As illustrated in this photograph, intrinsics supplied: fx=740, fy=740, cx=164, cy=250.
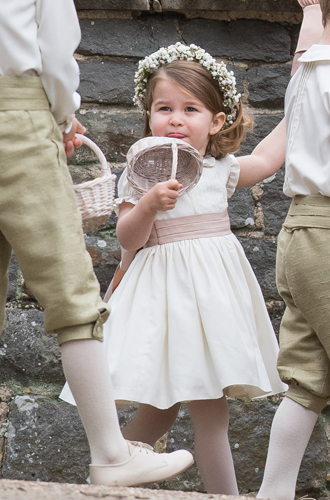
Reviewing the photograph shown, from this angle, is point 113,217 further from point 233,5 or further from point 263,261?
point 233,5

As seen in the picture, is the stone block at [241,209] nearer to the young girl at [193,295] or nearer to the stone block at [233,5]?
the young girl at [193,295]

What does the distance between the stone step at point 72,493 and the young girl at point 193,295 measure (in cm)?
84

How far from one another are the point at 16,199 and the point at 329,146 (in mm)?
1019

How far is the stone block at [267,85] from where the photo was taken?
3.53 metres

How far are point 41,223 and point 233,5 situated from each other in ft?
6.92

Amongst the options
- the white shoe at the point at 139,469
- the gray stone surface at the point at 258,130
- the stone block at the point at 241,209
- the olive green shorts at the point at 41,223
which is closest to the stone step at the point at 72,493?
the white shoe at the point at 139,469

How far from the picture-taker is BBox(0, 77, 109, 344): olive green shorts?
5.95ft

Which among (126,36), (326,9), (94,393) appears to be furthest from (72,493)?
(126,36)

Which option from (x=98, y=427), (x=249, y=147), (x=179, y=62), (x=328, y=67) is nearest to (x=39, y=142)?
(x=98, y=427)

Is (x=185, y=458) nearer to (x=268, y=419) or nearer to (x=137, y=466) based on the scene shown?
(x=137, y=466)

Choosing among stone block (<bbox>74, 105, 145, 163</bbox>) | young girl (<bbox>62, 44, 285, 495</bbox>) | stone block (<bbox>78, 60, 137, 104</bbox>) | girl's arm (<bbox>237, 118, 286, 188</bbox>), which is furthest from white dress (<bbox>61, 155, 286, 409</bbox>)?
→ stone block (<bbox>78, 60, 137, 104</bbox>)

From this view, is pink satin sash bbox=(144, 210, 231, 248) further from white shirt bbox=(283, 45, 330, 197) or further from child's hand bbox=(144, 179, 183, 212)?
white shirt bbox=(283, 45, 330, 197)

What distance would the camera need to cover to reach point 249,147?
11.4 feet

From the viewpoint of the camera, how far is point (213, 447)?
263cm
